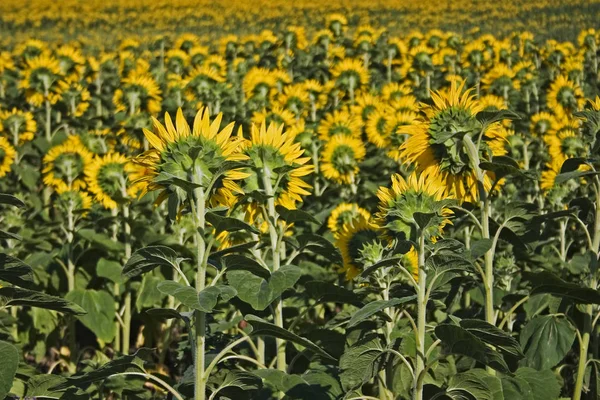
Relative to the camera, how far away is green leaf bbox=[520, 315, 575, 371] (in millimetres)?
2496

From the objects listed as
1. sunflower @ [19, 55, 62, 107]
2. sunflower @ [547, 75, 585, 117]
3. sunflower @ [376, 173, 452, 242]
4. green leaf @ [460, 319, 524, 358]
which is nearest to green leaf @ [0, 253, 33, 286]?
sunflower @ [376, 173, 452, 242]

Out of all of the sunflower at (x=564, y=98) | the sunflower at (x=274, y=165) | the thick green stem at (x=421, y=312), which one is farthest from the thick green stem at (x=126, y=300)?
the sunflower at (x=564, y=98)

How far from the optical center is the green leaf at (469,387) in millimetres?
2064

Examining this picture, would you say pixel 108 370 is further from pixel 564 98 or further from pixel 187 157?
pixel 564 98

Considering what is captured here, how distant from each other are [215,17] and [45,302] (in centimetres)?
2353

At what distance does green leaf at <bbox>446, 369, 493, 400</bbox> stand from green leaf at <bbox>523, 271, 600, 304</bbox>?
1.21 ft

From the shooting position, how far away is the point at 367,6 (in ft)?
79.5

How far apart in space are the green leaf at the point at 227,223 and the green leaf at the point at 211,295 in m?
0.14

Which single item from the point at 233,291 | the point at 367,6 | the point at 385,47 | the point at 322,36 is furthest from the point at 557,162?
the point at 367,6

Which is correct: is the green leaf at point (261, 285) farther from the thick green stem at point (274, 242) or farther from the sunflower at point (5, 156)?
the sunflower at point (5, 156)

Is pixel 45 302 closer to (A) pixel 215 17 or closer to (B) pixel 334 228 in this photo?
(B) pixel 334 228

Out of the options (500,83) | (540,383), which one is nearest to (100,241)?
(540,383)

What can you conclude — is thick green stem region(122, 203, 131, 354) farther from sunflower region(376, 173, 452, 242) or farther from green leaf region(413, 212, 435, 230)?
green leaf region(413, 212, 435, 230)

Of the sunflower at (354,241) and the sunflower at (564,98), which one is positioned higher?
the sunflower at (564,98)
